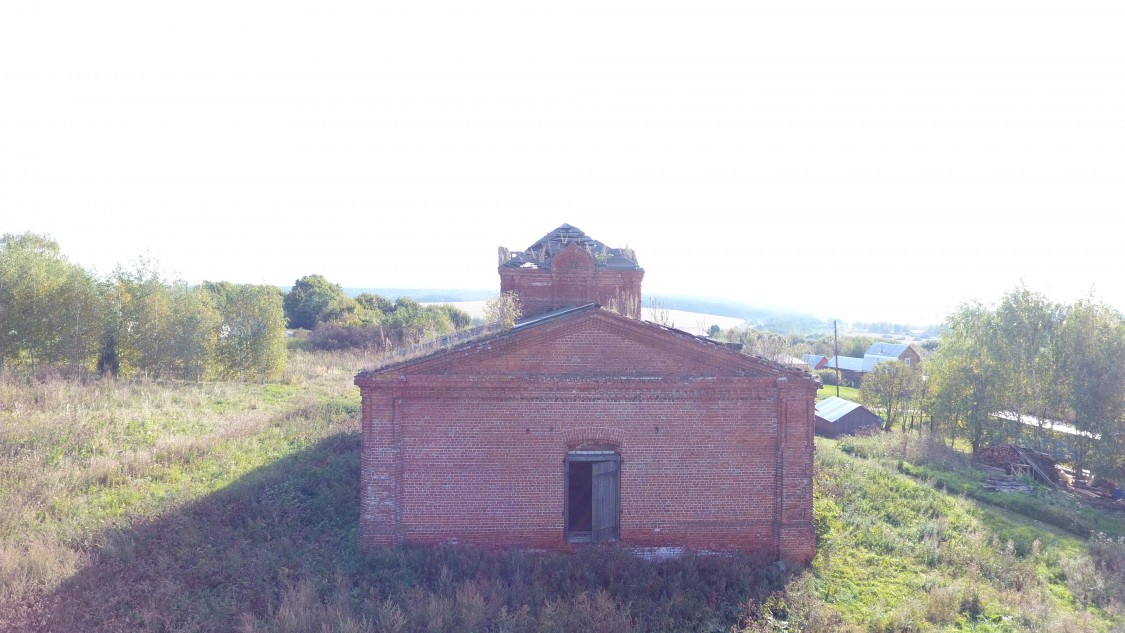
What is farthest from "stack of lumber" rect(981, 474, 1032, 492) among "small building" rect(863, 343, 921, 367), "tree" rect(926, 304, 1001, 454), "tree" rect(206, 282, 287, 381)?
"small building" rect(863, 343, 921, 367)

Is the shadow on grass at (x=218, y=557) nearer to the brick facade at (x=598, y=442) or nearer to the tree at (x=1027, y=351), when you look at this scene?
the brick facade at (x=598, y=442)

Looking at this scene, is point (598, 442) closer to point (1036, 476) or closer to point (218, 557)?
point (218, 557)

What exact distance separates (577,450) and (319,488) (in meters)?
6.77

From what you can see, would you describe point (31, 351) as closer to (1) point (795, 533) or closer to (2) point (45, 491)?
(2) point (45, 491)

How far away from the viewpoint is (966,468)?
23672 mm

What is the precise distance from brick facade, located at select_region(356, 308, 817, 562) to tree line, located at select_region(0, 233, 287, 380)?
64.8 ft

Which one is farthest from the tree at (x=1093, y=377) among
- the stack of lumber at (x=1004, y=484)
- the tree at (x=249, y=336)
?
the tree at (x=249, y=336)

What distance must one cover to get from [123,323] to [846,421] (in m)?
36.6

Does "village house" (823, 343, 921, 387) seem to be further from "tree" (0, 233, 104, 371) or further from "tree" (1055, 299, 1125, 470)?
"tree" (0, 233, 104, 371)

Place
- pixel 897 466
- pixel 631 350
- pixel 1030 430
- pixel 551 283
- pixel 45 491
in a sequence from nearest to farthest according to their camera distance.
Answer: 1. pixel 631 350
2. pixel 45 491
3. pixel 551 283
4. pixel 897 466
5. pixel 1030 430

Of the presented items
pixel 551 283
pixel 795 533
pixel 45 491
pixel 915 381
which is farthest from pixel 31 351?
pixel 915 381

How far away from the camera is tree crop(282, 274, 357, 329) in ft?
167

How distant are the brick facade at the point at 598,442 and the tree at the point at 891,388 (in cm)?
2577

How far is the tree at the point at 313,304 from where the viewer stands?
167 ft
